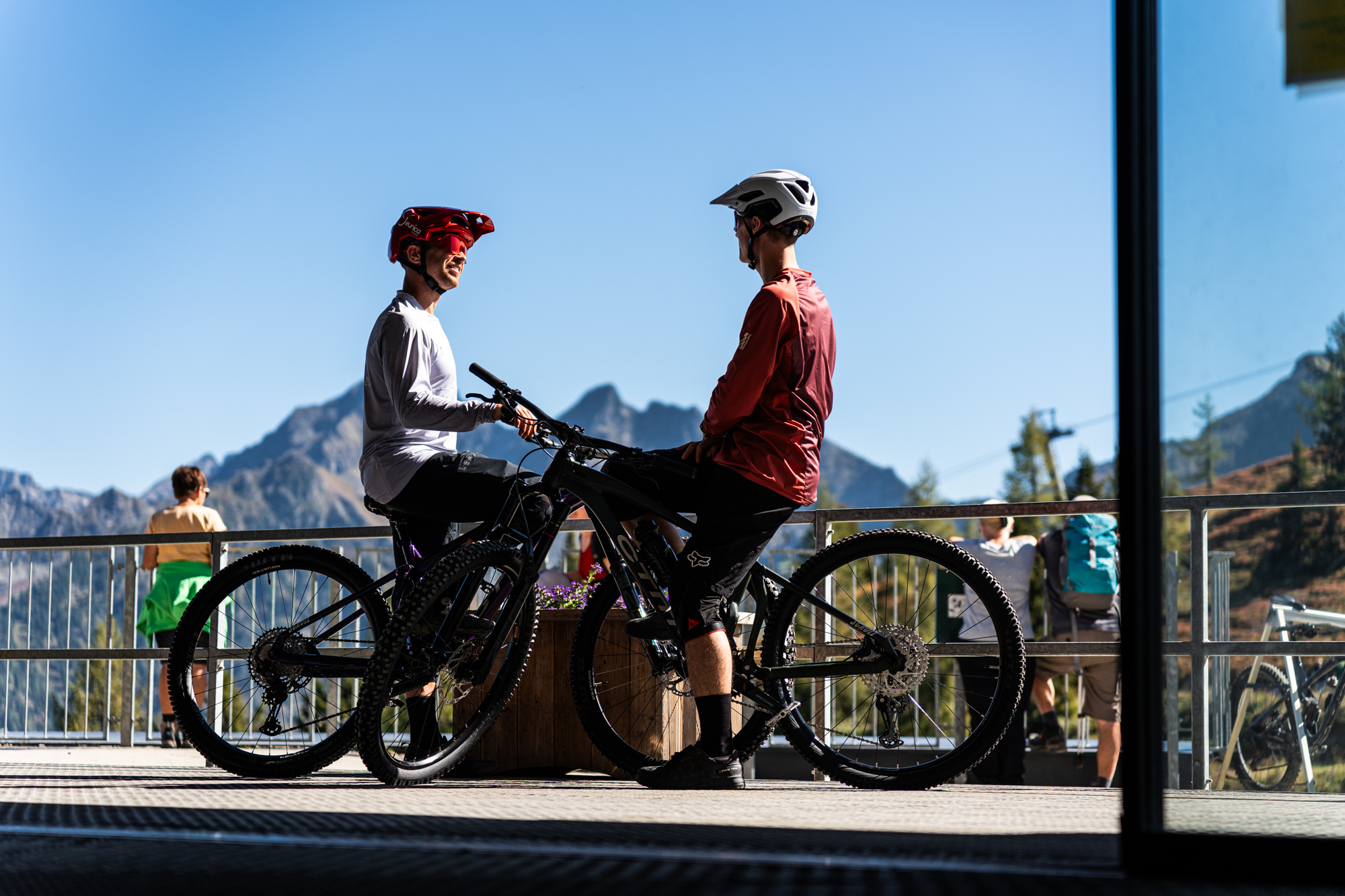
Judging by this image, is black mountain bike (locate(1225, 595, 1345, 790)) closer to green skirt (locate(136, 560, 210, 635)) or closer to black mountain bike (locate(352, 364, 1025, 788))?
black mountain bike (locate(352, 364, 1025, 788))

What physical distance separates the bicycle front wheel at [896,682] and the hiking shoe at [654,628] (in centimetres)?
30

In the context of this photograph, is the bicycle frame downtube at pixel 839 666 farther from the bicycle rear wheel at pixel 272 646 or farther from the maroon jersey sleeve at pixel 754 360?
the bicycle rear wheel at pixel 272 646

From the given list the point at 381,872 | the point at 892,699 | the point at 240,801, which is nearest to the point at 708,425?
the point at 892,699

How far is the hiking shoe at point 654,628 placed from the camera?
4.00 m

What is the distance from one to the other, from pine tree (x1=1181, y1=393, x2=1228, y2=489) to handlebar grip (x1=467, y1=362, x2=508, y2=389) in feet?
6.85

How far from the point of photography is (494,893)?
6.36 ft

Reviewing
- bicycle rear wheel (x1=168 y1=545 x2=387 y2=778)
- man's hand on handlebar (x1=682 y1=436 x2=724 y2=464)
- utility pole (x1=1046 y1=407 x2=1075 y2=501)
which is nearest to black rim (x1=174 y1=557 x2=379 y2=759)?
bicycle rear wheel (x1=168 y1=545 x2=387 y2=778)

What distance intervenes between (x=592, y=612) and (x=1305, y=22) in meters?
2.53

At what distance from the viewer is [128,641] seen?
7.88 meters

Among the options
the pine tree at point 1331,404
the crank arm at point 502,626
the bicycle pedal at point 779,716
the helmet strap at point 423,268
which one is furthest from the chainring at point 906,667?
the helmet strap at point 423,268

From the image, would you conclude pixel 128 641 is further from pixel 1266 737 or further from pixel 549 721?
pixel 1266 737

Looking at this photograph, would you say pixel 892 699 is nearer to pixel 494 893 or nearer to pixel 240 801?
pixel 240 801

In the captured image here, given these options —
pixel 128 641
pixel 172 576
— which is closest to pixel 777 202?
pixel 172 576

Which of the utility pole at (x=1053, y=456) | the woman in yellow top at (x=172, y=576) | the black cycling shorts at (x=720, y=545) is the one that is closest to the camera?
the black cycling shorts at (x=720, y=545)
